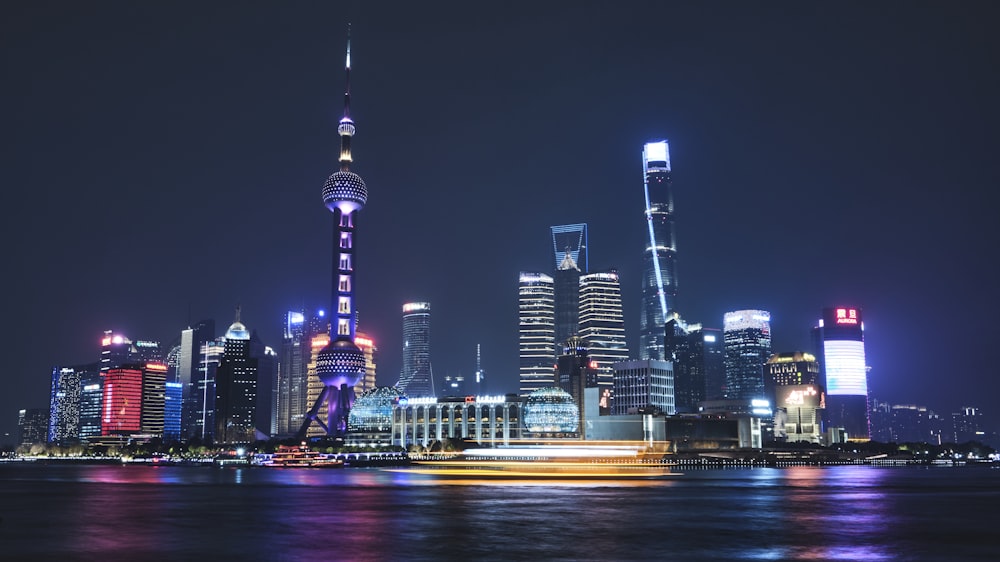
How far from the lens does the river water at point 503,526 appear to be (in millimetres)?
50625

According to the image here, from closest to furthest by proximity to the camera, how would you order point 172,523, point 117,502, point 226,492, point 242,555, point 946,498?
point 242,555 < point 172,523 < point 117,502 < point 946,498 < point 226,492

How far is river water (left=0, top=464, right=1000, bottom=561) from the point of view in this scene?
166 ft

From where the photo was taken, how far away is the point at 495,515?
72.6 metres

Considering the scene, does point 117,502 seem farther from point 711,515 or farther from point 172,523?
point 711,515

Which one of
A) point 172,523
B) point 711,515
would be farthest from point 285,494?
point 711,515

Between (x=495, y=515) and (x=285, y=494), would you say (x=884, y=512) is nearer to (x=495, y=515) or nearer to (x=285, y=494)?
(x=495, y=515)

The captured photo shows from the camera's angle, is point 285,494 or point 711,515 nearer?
point 711,515

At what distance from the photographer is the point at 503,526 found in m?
63.5

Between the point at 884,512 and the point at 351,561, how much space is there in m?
54.4

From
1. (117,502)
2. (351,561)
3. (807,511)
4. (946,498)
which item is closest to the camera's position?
(351,561)

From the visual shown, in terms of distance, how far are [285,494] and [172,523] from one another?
38.5 meters

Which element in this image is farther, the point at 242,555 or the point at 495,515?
the point at 495,515

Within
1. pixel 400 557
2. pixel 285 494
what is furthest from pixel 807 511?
pixel 285 494

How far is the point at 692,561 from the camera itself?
154ft
